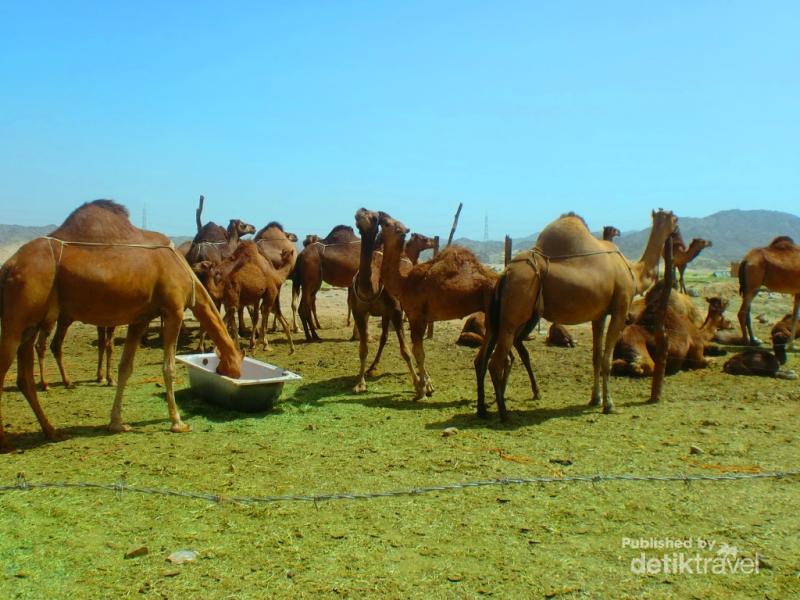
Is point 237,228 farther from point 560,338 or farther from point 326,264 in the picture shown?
point 560,338

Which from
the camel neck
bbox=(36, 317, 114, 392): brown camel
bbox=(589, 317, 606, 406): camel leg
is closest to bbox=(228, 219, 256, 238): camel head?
bbox=(36, 317, 114, 392): brown camel

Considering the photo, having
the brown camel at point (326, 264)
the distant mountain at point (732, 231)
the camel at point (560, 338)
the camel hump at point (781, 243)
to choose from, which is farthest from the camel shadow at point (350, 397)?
the distant mountain at point (732, 231)

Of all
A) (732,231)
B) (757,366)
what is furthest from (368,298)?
(732,231)

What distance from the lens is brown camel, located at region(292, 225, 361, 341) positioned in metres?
14.7

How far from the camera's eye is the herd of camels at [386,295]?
6.46 meters

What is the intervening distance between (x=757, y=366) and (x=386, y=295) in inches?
235

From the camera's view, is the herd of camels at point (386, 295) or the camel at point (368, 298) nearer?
the herd of camels at point (386, 295)

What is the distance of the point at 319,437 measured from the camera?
6.98 m

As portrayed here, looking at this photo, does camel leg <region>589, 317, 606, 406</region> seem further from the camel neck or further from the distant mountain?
the distant mountain

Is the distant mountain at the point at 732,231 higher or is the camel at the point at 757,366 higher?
the distant mountain at the point at 732,231

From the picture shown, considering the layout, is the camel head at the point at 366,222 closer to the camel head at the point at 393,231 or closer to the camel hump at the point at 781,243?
the camel head at the point at 393,231

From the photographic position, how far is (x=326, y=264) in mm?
14953

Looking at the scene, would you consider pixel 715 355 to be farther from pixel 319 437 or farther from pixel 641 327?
pixel 319 437

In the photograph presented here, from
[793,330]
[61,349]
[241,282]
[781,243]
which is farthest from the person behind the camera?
[781,243]
